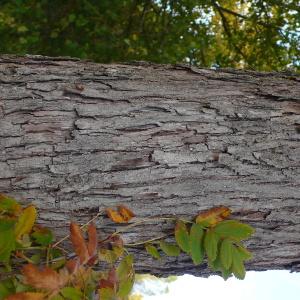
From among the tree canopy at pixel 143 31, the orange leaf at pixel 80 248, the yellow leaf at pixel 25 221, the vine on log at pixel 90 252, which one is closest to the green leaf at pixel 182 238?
the vine on log at pixel 90 252

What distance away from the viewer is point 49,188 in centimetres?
159

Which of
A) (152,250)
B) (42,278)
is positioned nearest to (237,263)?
(152,250)

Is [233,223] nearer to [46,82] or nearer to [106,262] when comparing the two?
[106,262]

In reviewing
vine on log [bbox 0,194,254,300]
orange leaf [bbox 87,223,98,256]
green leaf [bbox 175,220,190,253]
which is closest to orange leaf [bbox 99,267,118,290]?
vine on log [bbox 0,194,254,300]

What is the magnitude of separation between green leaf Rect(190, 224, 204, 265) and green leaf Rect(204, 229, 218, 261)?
2 cm

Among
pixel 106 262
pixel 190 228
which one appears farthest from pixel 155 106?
pixel 106 262

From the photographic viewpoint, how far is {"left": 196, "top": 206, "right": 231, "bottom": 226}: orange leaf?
5.33 feet

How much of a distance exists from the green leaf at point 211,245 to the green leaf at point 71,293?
414 millimetres

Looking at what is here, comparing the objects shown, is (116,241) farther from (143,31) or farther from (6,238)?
(143,31)

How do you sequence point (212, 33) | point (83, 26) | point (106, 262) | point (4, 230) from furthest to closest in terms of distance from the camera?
point (212, 33), point (83, 26), point (106, 262), point (4, 230)

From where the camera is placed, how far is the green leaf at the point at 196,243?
1607 mm

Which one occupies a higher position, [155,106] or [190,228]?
[155,106]

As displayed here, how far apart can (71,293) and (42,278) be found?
0.42 ft

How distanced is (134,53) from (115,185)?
2904mm
